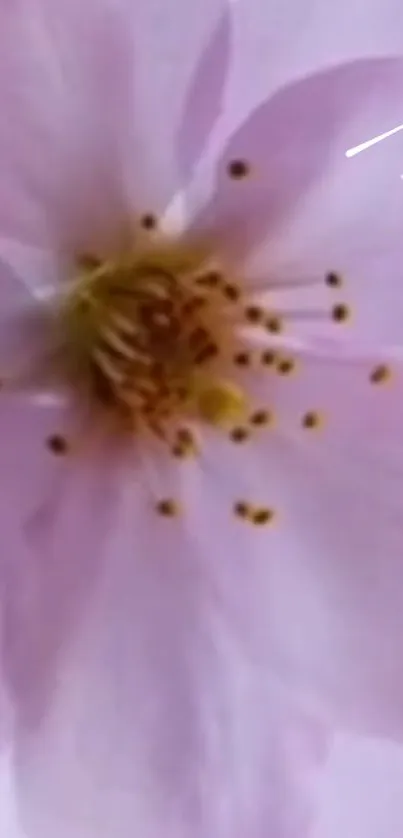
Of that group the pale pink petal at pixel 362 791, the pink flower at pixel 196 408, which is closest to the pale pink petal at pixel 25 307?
the pink flower at pixel 196 408

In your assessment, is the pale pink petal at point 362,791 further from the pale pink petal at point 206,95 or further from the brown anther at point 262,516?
the pale pink petal at point 206,95

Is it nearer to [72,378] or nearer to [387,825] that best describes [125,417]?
[72,378]

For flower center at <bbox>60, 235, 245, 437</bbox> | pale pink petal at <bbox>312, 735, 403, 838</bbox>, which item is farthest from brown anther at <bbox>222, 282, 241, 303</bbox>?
pale pink petal at <bbox>312, 735, 403, 838</bbox>

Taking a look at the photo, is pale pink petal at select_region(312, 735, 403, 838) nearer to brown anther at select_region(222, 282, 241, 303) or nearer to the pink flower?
the pink flower

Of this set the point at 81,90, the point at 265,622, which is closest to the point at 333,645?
the point at 265,622

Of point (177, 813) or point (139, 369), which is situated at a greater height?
point (139, 369)
